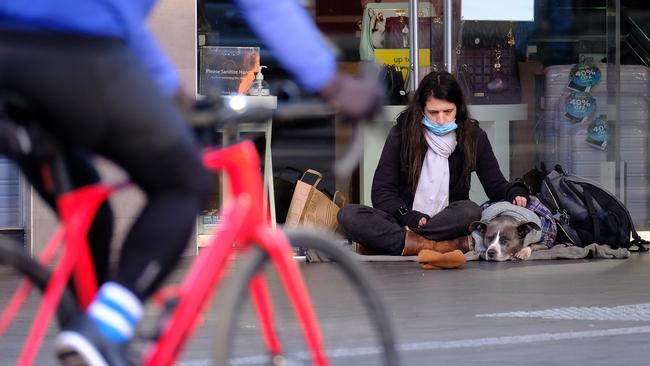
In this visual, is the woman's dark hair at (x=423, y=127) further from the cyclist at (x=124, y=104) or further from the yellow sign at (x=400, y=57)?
the cyclist at (x=124, y=104)

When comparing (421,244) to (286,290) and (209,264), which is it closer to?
(286,290)

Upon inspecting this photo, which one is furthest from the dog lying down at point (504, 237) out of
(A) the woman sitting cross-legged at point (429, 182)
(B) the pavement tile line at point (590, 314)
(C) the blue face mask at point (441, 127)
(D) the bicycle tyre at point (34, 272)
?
(D) the bicycle tyre at point (34, 272)

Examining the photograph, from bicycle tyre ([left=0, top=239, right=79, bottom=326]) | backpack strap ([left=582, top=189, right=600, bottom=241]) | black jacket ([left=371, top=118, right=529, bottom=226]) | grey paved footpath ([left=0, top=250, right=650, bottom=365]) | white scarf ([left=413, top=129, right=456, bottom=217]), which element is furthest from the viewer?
backpack strap ([left=582, top=189, right=600, bottom=241])

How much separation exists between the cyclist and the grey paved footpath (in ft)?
0.63

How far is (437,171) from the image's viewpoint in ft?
29.9

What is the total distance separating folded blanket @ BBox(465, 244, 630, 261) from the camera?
9148 millimetres

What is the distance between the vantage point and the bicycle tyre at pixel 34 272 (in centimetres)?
293

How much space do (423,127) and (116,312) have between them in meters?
6.49

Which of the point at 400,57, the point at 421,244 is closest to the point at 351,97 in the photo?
the point at 421,244

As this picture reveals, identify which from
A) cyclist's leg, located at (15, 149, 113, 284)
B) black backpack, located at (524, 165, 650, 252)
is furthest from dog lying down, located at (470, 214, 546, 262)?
cyclist's leg, located at (15, 149, 113, 284)

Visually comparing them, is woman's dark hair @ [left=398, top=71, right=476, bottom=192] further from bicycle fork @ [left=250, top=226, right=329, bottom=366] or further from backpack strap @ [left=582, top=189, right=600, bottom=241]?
Result: bicycle fork @ [left=250, top=226, right=329, bottom=366]

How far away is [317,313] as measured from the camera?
327 cm

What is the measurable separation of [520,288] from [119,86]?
17.1 feet

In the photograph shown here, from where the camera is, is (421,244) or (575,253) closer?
(421,244)
